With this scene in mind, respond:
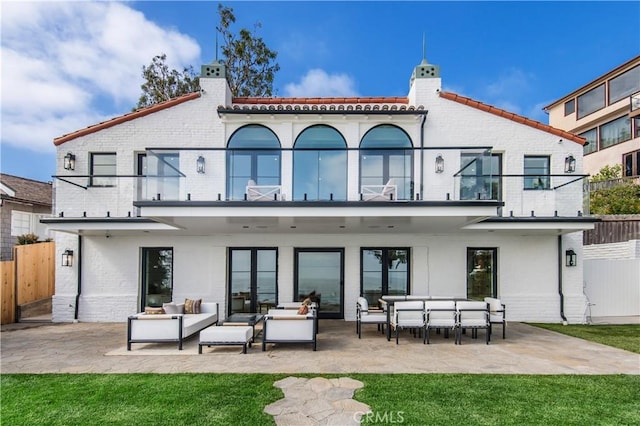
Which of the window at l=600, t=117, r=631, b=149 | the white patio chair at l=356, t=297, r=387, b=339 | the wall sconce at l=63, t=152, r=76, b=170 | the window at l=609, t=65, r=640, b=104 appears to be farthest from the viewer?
the window at l=600, t=117, r=631, b=149

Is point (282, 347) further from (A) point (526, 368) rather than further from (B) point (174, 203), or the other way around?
(A) point (526, 368)

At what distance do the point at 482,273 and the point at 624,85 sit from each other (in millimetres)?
27076

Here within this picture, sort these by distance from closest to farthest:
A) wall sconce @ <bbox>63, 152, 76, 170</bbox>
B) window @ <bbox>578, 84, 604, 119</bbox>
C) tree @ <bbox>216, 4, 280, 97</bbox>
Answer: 1. wall sconce @ <bbox>63, 152, 76, 170</bbox>
2. tree @ <bbox>216, 4, 280, 97</bbox>
3. window @ <bbox>578, 84, 604, 119</bbox>

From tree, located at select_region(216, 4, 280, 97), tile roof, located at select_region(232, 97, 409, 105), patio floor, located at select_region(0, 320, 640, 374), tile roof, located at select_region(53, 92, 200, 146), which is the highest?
tree, located at select_region(216, 4, 280, 97)

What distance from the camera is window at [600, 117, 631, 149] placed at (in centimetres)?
2656

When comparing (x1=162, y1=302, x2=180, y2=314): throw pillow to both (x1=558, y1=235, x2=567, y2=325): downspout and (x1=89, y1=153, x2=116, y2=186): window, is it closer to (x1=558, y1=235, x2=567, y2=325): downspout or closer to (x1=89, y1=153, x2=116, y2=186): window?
(x1=89, y1=153, x2=116, y2=186): window

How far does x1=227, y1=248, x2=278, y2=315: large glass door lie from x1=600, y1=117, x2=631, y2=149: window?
29941mm

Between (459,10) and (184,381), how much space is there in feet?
51.1

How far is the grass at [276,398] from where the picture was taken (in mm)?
4430

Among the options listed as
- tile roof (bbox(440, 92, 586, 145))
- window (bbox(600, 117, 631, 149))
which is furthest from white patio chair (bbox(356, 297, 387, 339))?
window (bbox(600, 117, 631, 149))

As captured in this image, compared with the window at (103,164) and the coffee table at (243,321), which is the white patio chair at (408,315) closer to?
the coffee table at (243,321)

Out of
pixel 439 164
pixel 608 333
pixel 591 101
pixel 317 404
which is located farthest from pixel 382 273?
pixel 591 101

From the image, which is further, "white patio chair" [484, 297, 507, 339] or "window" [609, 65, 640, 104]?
"window" [609, 65, 640, 104]

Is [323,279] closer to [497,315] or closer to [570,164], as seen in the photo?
[497,315]
